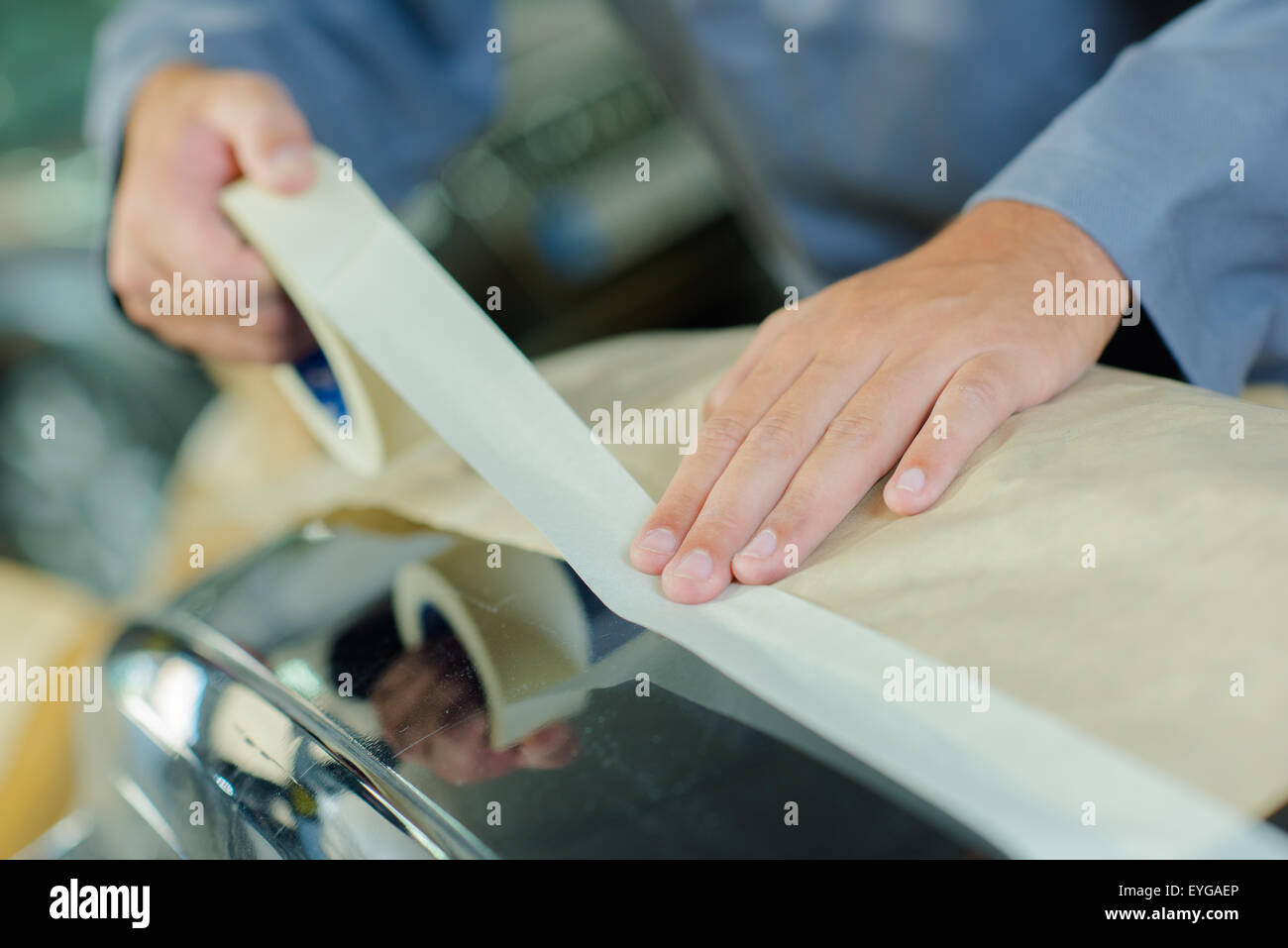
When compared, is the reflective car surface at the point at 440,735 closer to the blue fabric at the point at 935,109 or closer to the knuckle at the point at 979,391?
the knuckle at the point at 979,391

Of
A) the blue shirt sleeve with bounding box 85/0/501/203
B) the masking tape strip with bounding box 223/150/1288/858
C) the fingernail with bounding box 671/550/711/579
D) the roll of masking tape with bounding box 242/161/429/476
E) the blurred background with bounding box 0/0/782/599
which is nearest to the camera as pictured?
the masking tape strip with bounding box 223/150/1288/858

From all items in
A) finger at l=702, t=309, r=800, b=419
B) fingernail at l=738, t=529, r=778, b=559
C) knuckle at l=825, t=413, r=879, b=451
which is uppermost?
finger at l=702, t=309, r=800, b=419

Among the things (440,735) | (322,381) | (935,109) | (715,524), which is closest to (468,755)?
(440,735)

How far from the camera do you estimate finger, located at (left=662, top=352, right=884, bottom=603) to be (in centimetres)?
38

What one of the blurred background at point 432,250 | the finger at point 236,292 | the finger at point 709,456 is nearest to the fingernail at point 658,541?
the finger at point 709,456

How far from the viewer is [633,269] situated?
1479mm

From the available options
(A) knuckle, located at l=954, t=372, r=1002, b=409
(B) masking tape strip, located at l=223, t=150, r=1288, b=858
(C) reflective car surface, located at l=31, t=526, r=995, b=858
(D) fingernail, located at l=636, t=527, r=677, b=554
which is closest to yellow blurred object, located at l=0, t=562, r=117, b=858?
(C) reflective car surface, located at l=31, t=526, r=995, b=858

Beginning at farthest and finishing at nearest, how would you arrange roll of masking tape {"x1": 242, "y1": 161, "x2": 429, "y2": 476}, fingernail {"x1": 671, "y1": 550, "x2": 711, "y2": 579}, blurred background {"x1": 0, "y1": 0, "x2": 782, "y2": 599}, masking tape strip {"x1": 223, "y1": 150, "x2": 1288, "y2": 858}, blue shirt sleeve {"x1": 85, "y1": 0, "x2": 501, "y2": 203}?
blurred background {"x1": 0, "y1": 0, "x2": 782, "y2": 599} → blue shirt sleeve {"x1": 85, "y1": 0, "x2": 501, "y2": 203} → roll of masking tape {"x1": 242, "y1": 161, "x2": 429, "y2": 476} → fingernail {"x1": 671, "y1": 550, "x2": 711, "y2": 579} → masking tape strip {"x1": 223, "y1": 150, "x2": 1288, "y2": 858}

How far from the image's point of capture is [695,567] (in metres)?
0.38

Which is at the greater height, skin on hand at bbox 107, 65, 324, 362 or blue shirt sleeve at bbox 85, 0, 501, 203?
blue shirt sleeve at bbox 85, 0, 501, 203

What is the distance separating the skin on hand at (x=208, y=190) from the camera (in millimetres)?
610

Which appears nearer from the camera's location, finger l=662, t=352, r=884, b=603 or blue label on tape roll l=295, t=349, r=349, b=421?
finger l=662, t=352, r=884, b=603

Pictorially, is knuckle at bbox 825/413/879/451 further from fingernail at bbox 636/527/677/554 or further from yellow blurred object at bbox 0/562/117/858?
yellow blurred object at bbox 0/562/117/858

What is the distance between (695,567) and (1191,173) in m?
0.28
